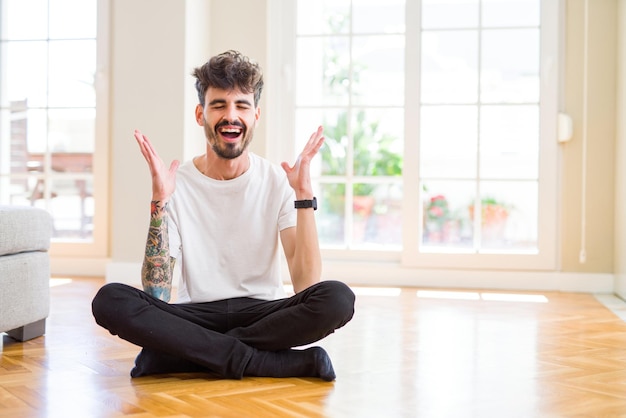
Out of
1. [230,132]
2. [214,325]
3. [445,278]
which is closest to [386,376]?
[214,325]

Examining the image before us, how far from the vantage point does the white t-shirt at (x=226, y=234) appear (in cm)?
255

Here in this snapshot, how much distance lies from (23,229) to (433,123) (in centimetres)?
289

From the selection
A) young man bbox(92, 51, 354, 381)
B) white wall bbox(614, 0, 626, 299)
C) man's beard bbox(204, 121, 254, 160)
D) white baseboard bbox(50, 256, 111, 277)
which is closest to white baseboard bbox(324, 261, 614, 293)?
white wall bbox(614, 0, 626, 299)

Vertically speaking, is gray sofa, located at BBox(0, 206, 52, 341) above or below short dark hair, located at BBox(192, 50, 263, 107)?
below

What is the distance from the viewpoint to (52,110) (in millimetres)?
5500

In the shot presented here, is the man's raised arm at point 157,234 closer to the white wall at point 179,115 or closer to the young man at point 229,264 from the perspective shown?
the young man at point 229,264

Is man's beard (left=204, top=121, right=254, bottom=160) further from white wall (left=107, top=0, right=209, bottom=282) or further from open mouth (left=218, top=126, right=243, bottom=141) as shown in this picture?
white wall (left=107, top=0, right=209, bottom=282)

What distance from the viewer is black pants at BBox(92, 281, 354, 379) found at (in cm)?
231

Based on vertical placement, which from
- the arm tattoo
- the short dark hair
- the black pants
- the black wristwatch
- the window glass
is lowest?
the black pants

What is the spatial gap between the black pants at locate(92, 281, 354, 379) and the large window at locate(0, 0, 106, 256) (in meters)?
3.24

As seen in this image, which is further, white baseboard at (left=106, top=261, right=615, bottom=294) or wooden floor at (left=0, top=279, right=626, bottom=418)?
white baseboard at (left=106, top=261, right=615, bottom=294)

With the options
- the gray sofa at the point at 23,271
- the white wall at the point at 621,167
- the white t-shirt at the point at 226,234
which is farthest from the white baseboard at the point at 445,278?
the white t-shirt at the point at 226,234

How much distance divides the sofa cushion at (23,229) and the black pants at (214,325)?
68cm

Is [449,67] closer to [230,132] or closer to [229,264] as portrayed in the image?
[230,132]
